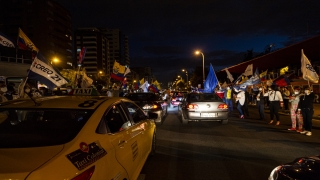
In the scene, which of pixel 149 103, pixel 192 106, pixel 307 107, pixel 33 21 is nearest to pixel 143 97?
pixel 149 103

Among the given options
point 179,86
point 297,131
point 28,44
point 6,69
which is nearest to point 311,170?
point 297,131

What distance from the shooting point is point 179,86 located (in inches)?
3504

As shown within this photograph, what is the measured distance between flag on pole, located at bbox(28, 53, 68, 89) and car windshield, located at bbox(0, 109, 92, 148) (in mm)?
4660

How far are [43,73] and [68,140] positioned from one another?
20.0 feet

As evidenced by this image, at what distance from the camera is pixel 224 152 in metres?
7.68

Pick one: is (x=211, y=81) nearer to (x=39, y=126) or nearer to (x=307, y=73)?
(x=307, y=73)

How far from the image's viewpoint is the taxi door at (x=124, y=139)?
3.76 m

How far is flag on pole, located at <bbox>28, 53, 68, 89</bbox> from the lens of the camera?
27.9 ft

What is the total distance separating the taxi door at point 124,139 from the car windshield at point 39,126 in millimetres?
429

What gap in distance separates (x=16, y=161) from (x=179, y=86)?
285 feet

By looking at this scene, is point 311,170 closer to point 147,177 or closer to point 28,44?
point 147,177

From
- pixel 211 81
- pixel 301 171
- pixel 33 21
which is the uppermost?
pixel 33 21

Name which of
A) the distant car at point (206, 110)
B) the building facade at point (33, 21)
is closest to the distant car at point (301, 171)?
the distant car at point (206, 110)

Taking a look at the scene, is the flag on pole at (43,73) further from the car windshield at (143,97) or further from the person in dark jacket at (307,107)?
the person in dark jacket at (307,107)
